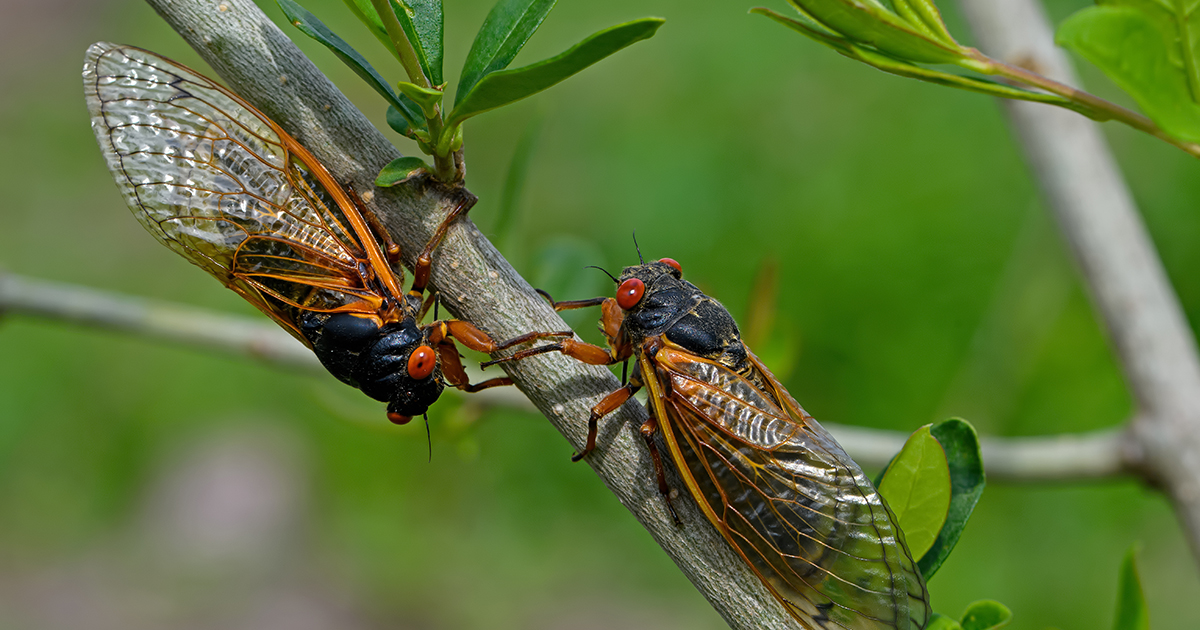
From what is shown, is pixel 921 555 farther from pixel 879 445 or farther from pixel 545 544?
pixel 545 544

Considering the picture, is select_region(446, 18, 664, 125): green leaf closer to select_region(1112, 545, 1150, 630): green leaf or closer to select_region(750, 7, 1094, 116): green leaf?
select_region(750, 7, 1094, 116): green leaf

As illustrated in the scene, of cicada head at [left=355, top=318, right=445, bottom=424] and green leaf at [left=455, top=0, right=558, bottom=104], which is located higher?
green leaf at [left=455, top=0, right=558, bottom=104]

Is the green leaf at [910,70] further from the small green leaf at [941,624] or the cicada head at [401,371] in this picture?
the cicada head at [401,371]

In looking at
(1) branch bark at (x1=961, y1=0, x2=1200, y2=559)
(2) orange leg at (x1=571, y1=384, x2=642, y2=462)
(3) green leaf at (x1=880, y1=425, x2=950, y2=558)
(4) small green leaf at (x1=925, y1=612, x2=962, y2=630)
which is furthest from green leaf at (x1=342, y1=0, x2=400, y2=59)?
(1) branch bark at (x1=961, y1=0, x2=1200, y2=559)

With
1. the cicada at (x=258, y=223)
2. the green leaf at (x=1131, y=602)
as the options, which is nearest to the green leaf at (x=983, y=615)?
the green leaf at (x=1131, y=602)

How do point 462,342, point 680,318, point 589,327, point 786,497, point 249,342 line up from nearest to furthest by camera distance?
point 462,342, point 786,497, point 680,318, point 249,342, point 589,327

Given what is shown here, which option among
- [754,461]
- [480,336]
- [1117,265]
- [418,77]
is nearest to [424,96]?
[418,77]

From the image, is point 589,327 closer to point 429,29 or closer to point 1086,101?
point 429,29
